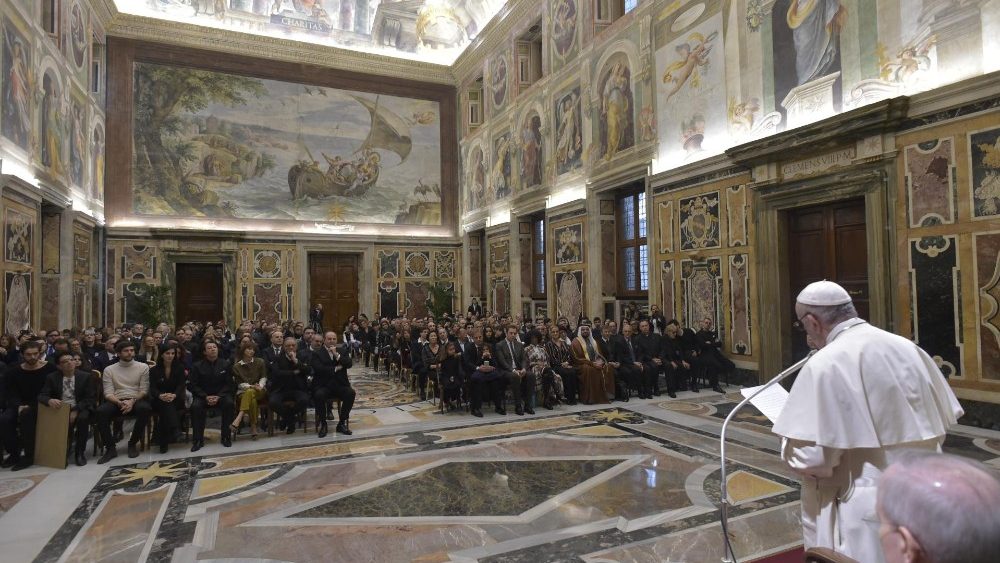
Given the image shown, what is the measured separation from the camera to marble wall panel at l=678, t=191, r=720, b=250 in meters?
10.4

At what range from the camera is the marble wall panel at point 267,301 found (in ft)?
63.2

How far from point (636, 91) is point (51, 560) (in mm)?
12206

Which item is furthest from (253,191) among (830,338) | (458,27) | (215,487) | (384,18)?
(830,338)

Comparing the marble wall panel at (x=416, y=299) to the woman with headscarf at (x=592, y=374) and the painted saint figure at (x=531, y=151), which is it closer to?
the painted saint figure at (x=531, y=151)

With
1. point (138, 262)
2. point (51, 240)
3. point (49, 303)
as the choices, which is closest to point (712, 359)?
point (49, 303)

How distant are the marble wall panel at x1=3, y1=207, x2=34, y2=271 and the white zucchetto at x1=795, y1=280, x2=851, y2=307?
492 inches

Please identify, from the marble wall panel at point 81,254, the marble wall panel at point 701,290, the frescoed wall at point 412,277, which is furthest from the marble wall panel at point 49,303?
the marble wall panel at point 701,290

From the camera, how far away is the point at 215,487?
207 inches

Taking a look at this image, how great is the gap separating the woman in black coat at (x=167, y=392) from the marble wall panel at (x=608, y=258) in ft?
31.2

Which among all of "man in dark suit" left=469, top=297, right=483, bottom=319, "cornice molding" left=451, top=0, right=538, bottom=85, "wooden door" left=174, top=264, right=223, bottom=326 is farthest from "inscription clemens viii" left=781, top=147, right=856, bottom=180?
"wooden door" left=174, top=264, right=223, bottom=326

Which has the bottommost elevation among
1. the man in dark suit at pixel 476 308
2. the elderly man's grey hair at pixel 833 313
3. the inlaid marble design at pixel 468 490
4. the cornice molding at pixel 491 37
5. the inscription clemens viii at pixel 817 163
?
the inlaid marble design at pixel 468 490

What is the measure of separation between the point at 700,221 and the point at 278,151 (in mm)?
15225

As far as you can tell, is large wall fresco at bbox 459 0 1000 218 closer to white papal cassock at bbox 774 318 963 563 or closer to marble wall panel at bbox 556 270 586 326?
marble wall panel at bbox 556 270 586 326

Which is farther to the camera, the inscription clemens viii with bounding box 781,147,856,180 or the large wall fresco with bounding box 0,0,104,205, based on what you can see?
the large wall fresco with bounding box 0,0,104,205
